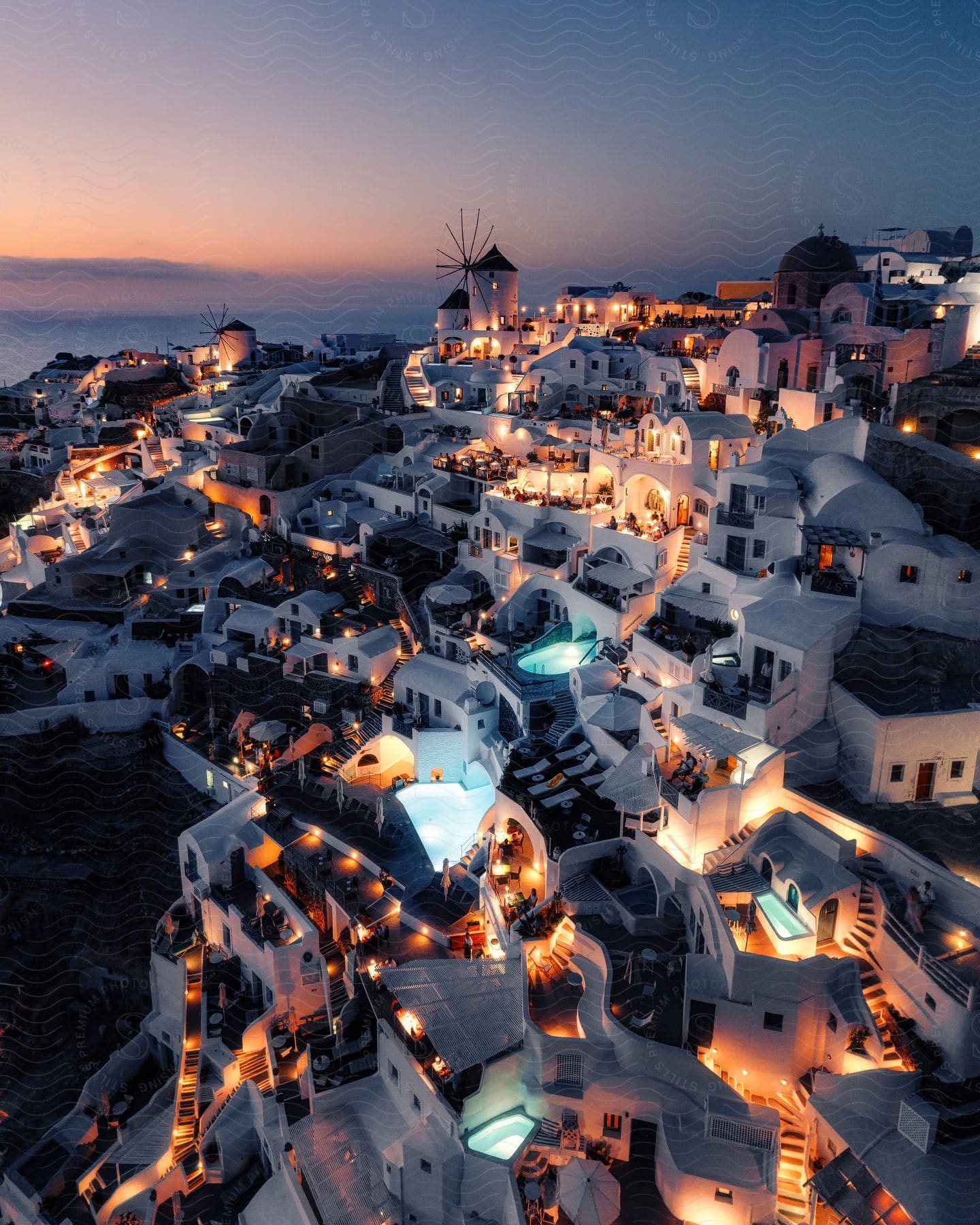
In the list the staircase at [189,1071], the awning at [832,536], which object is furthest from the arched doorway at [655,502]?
the staircase at [189,1071]

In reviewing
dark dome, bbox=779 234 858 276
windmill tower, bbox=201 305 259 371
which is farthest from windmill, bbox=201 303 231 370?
dark dome, bbox=779 234 858 276

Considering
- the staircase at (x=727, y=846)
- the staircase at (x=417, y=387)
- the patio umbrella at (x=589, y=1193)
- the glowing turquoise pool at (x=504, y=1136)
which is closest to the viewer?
the patio umbrella at (x=589, y=1193)

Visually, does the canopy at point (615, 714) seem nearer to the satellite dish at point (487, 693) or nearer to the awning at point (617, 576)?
the satellite dish at point (487, 693)

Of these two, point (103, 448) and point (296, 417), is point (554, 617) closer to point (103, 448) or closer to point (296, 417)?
point (296, 417)

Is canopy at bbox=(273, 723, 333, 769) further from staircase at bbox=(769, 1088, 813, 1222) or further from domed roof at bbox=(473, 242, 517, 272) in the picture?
domed roof at bbox=(473, 242, 517, 272)

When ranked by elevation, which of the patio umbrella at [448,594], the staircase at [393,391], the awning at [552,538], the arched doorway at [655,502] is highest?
the staircase at [393,391]

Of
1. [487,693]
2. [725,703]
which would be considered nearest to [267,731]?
[487,693]
